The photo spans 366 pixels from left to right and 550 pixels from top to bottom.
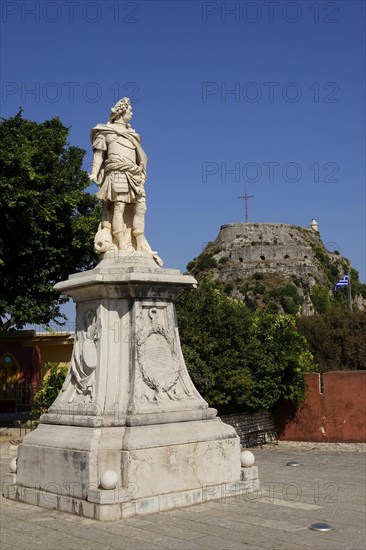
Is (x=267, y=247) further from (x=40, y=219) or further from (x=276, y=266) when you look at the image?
(x=40, y=219)

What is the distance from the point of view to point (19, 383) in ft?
77.8

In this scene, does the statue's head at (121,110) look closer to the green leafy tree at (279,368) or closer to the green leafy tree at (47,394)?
the green leafy tree at (47,394)

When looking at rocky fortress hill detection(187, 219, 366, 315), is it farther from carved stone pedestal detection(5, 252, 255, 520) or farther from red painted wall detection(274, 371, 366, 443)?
carved stone pedestal detection(5, 252, 255, 520)

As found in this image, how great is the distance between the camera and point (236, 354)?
15656mm

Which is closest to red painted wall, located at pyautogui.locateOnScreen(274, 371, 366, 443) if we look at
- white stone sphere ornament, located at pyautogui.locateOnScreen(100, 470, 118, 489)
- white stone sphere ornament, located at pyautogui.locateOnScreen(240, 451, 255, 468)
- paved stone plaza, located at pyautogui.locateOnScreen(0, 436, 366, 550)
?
paved stone plaza, located at pyautogui.locateOnScreen(0, 436, 366, 550)

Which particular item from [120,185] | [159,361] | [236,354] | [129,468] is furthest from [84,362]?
[236,354]

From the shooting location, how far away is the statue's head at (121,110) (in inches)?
336

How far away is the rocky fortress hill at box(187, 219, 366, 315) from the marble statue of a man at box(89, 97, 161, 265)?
205 ft

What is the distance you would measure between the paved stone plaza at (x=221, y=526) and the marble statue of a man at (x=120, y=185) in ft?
10.2

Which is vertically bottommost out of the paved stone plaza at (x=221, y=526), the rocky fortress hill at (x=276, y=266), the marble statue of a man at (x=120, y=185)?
the paved stone plaza at (x=221, y=526)

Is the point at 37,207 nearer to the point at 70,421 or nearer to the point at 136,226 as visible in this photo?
the point at 136,226

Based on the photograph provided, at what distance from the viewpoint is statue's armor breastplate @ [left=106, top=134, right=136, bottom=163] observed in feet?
27.2

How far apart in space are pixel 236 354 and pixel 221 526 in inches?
369

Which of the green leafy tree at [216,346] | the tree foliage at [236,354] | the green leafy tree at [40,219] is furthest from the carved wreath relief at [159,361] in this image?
the green leafy tree at [40,219]
